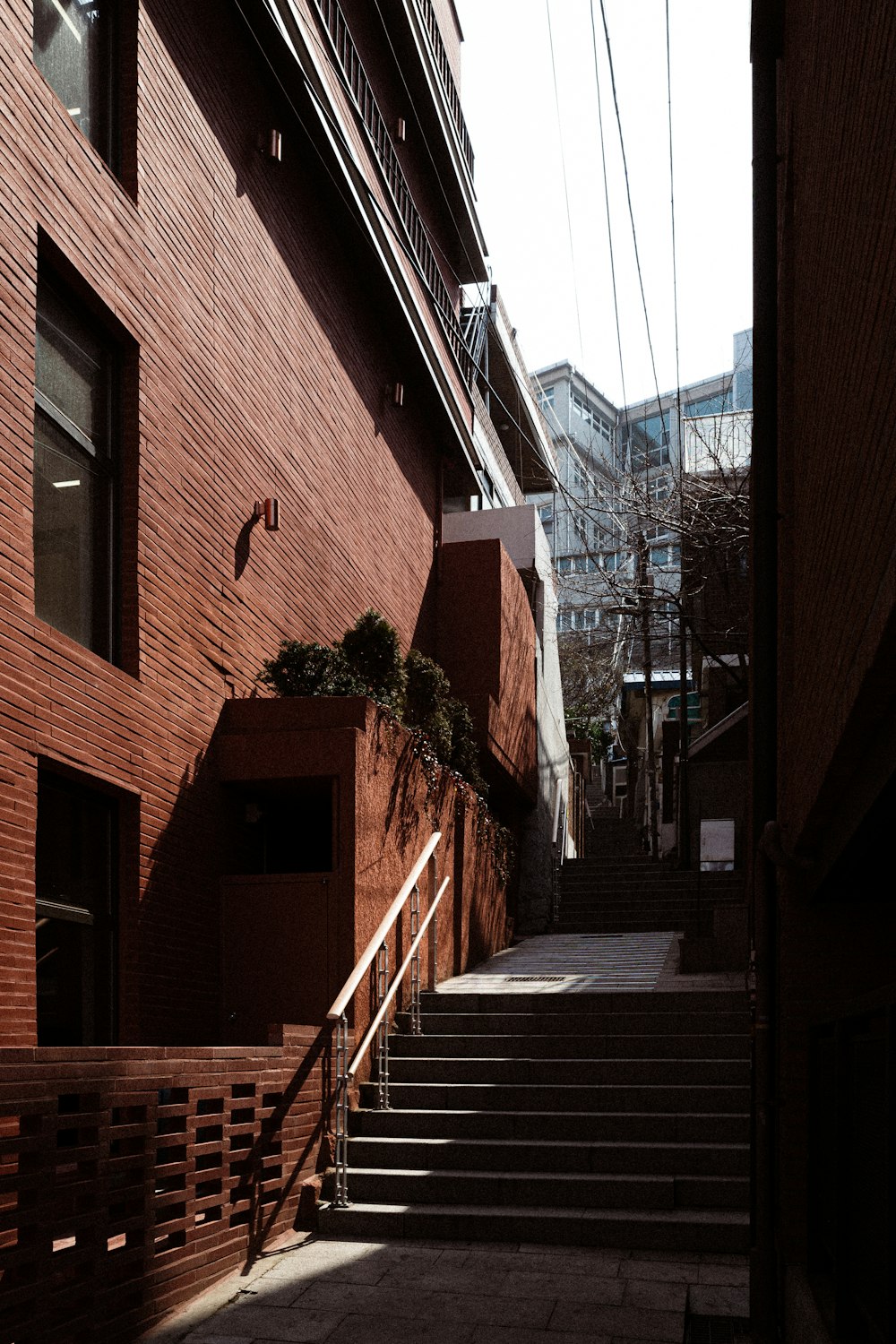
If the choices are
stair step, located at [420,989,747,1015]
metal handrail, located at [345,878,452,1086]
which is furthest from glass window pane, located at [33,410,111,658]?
stair step, located at [420,989,747,1015]

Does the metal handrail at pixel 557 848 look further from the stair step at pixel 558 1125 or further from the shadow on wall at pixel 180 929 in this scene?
the stair step at pixel 558 1125

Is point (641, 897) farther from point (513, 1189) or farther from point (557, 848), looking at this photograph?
point (513, 1189)

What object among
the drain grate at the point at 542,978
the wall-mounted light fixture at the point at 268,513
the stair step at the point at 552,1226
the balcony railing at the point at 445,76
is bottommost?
the stair step at the point at 552,1226

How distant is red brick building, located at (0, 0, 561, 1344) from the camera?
6504mm

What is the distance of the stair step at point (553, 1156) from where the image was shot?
8.10m

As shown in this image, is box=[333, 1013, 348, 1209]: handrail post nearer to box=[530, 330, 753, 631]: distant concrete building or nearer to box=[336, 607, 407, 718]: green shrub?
box=[336, 607, 407, 718]: green shrub

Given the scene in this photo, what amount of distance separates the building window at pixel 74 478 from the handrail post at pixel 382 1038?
3.08m

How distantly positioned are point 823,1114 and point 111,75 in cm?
784

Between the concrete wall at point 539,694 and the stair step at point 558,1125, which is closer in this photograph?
the stair step at point 558,1125

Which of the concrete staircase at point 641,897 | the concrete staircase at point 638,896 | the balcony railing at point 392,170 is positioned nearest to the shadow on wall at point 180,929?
the concrete staircase at point 638,896

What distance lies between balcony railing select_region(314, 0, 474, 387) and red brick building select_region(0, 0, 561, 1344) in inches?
7.6

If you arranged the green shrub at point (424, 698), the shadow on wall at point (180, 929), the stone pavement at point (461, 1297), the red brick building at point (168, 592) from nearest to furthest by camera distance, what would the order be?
the stone pavement at point (461, 1297), the red brick building at point (168, 592), the shadow on wall at point (180, 929), the green shrub at point (424, 698)

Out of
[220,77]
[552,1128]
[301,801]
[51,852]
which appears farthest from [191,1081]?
[220,77]

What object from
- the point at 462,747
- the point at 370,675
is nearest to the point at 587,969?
the point at 462,747
